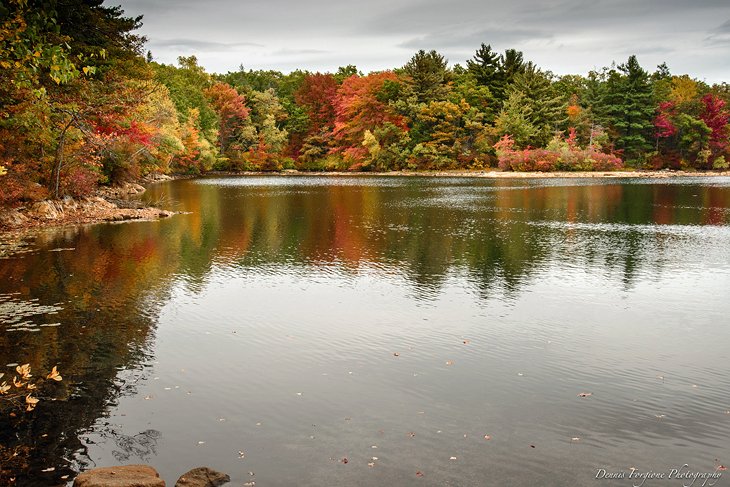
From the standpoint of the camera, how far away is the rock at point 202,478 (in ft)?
22.5

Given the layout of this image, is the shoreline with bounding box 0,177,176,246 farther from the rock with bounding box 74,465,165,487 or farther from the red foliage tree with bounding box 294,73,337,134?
the red foliage tree with bounding box 294,73,337,134

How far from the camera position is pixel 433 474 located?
7.22 metres

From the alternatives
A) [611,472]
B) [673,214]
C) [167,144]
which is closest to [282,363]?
[611,472]

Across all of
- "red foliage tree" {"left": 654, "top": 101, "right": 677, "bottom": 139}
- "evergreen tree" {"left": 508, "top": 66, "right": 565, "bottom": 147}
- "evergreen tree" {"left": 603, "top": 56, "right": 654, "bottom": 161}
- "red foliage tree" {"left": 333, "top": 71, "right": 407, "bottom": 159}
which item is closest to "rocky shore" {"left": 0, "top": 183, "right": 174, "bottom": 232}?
"red foliage tree" {"left": 333, "top": 71, "right": 407, "bottom": 159}

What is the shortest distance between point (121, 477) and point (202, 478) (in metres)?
0.89

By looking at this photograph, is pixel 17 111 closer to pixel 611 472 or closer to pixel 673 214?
pixel 611 472

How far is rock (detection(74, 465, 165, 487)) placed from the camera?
6535 millimetres

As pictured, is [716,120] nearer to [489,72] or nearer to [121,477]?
[489,72]

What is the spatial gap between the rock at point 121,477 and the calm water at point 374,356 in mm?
387

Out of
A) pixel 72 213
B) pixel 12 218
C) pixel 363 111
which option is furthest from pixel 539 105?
pixel 12 218

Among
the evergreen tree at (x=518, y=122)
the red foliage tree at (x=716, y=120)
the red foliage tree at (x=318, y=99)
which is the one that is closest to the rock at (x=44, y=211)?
the evergreen tree at (x=518, y=122)

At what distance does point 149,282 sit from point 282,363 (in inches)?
317

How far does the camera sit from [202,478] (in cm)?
695

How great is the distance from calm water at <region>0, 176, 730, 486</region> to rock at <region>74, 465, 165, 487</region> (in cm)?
39
